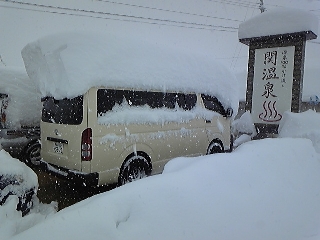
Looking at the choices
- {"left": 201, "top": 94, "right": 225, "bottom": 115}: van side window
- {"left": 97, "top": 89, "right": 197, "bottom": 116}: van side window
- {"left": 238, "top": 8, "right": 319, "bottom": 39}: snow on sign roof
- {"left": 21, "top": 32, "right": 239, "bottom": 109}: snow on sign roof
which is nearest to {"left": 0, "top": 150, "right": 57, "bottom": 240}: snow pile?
{"left": 21, "top": 32, "right": 239, "bottom": 109}: snow on sign roof

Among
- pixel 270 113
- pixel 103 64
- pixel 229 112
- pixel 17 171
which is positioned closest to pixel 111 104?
pixel 103 64

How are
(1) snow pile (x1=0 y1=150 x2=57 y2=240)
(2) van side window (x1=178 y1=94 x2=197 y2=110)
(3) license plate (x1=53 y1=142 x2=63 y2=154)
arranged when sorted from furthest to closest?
(2) van side window (x1=178 y1=94 x2=197 y2=110) < (3) license plate (x1=53 y1=142 x2=63 y2=154) < (1) snow pile (x1=0 y1=150 x2=57 y2=240)

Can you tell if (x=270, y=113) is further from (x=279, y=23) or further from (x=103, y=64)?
(x=103, y=64)

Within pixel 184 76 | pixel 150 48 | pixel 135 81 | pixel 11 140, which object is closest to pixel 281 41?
pixel 184 76

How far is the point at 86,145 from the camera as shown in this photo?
3797 mm

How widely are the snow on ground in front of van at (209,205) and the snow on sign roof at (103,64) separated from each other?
1966 mm

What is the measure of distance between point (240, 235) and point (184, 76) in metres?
Answer: 3.64

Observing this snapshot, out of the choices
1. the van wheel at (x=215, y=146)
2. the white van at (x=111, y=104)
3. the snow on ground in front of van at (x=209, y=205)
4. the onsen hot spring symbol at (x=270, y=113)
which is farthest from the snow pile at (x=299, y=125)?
the snow on ground in front of van at (x=209, y=205)

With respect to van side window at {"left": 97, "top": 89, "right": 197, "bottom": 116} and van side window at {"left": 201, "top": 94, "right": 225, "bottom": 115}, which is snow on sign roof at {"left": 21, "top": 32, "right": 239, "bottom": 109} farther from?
van side window at {"left": 201, "top": 94, "right": 225, "bottom": 115}

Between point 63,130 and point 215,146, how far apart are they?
141 inches

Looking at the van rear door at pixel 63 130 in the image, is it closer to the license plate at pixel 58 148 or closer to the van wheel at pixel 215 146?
the license plate at pixel 58 148

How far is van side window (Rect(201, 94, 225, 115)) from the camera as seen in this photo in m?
5.70

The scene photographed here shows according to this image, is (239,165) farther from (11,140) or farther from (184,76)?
(11,140)

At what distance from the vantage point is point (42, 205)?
154 inches
